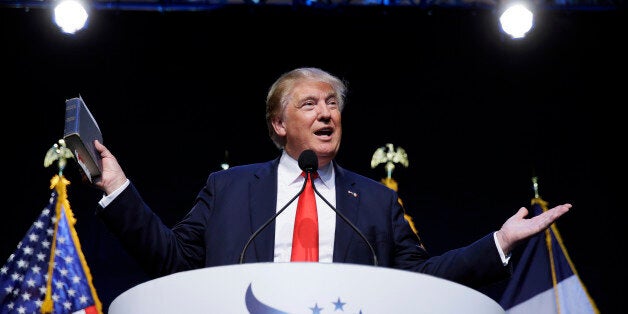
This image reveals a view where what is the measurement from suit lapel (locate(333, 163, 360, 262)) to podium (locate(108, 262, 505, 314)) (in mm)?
797

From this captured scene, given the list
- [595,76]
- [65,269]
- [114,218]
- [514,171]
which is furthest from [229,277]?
[595,76]

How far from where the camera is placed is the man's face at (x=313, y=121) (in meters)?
2.70

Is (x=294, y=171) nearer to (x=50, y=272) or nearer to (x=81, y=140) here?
(x=81, y=140)

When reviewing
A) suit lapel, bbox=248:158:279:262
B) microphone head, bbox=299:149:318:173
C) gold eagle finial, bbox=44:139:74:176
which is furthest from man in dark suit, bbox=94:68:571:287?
gold eagle finial, bbox=44:139:74:176

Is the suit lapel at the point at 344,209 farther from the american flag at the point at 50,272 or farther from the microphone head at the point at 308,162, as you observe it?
the american flag at the point at 50,272

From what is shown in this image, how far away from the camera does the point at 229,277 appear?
5.08 ft

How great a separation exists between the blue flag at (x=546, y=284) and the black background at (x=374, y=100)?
0.60ft

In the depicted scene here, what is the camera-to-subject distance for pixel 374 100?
211 inches

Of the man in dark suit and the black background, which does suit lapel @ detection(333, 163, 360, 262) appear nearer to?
the man in dark suit

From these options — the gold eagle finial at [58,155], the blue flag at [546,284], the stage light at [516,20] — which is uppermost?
the stage light at [516,20]

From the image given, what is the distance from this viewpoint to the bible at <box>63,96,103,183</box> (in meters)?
2.03

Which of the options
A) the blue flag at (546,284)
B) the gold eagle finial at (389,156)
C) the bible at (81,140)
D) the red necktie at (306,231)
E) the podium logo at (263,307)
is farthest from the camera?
the gold eagle finial at (389,156)

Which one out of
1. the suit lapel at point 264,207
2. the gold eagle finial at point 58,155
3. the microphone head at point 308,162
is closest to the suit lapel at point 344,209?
the suit lapel at point 264,207

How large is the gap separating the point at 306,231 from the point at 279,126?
627 mm
